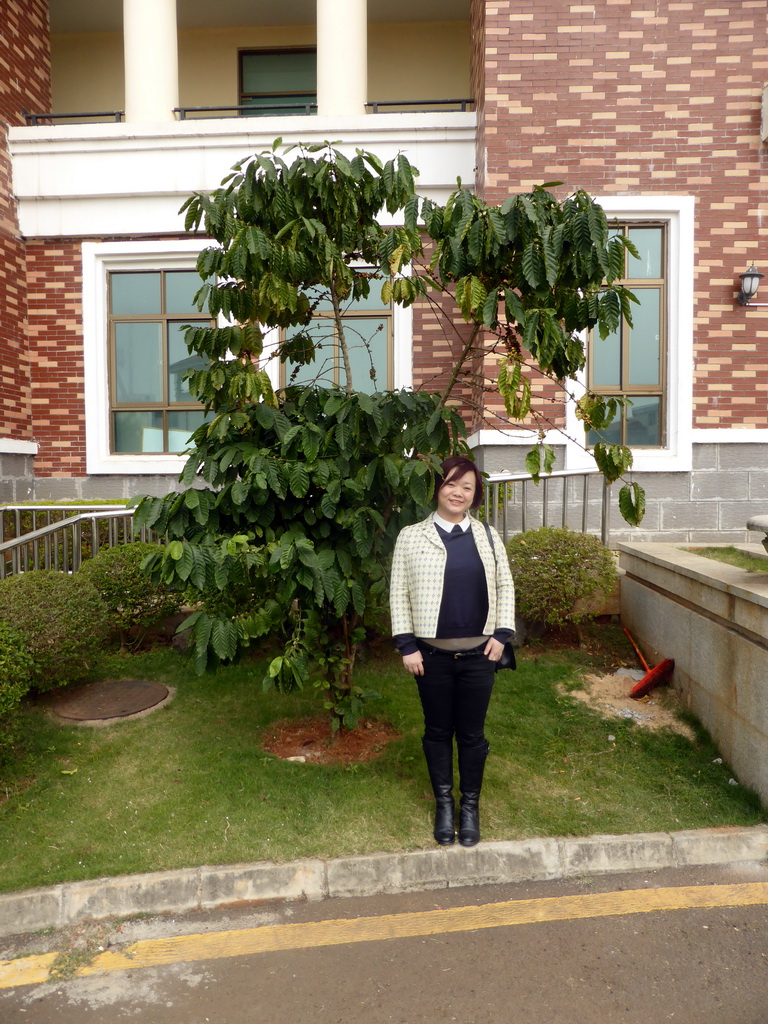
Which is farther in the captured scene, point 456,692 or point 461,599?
point 456,692

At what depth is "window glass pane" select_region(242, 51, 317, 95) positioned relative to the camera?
11734mm

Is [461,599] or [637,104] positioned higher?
[637,104]

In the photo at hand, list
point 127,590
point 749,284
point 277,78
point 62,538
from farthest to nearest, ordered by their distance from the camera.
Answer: point 277,78 < point 749,284 < point 62,538 < point 127,590

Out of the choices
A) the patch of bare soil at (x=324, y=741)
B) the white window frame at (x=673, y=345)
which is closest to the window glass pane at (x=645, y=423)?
the white window frame at (x=673, y=345)

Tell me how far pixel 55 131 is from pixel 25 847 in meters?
8.62

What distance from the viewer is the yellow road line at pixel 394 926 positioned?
312cm

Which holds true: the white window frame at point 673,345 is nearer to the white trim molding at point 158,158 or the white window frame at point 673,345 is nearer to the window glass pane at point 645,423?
the window glass pane at point 645,423

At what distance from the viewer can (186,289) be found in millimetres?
9469

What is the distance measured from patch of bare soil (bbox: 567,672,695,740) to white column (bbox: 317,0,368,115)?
743 cm

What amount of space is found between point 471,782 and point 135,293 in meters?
7.94

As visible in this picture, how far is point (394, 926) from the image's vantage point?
3295mm

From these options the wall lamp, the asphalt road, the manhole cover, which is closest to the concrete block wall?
the wall lamp

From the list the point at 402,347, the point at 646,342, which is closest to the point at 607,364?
the point at 646,342

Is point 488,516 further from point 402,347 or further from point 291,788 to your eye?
point 291,788
